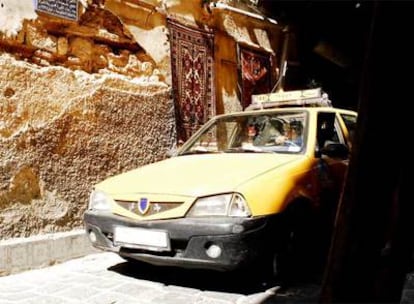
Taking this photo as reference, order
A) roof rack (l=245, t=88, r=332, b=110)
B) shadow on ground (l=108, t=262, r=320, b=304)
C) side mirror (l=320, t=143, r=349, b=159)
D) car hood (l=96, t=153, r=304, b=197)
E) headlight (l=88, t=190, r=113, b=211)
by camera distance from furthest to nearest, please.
→ roof rack (l=245, t=88, r=332, b=110), side mirror (l=320, t=143, r=349, b=159), headlight (l=88, t=190, r=113, b=211), shadow on ground (l=108, t=262, r=320, b=304), car hood (l=96, t=153, r=304, b=197)

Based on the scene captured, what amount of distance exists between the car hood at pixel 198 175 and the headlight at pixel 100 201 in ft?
0.18

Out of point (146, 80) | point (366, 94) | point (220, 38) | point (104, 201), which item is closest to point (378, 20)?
point (366, 94)

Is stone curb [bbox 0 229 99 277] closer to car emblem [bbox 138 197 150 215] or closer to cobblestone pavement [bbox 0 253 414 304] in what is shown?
cobblestone pavement [bbox 0 253 414 304]

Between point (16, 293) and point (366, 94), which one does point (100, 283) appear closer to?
point (16, 293)

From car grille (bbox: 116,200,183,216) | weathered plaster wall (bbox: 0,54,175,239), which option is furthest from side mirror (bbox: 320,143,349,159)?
weathered plaster wall (bbox: 0,54,175,239)

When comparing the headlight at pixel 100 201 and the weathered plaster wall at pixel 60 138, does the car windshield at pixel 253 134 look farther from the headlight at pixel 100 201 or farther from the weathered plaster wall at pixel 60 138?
the headlight at pixel 100 201

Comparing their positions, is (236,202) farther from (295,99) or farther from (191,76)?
(191,76)

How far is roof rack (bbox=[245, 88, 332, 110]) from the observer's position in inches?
220

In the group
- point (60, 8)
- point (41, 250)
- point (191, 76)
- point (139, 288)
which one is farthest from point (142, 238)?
point (191, 76)

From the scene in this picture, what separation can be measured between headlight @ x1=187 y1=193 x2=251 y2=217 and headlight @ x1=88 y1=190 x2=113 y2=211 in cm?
83

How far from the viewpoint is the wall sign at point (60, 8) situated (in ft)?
15.5

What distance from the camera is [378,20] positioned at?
153 centimetres

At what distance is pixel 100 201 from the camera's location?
3.94 metres

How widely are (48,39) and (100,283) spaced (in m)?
2.66
